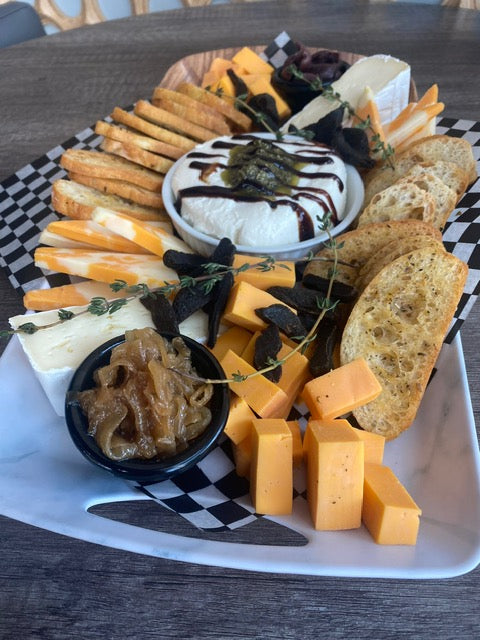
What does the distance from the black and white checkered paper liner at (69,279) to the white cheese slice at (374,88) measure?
24cm

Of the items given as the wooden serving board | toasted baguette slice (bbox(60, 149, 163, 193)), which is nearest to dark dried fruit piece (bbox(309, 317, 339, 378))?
toasted baguette slice (bbox(60, 149, 163, 193))

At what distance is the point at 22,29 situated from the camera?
12.9ft

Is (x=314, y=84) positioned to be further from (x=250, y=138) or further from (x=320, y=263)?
(x=320, y=263)

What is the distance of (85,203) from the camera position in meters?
2.07

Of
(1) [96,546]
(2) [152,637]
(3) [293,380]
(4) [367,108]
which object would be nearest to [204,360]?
(3) [293,380]

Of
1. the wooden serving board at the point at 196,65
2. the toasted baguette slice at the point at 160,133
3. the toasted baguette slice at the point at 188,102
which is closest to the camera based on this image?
the toasted baguette slice at the point at 160,133

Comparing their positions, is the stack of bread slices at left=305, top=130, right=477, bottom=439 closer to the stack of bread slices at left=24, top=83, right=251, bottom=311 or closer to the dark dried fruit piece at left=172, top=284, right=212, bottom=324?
the dark dried fruit piece at left=172, top=284, right=212, bottom=324

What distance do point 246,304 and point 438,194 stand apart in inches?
33.1

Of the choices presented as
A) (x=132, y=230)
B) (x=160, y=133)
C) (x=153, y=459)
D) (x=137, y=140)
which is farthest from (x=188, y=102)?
(x=153, y=459)

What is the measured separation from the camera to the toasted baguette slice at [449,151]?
1982 mm

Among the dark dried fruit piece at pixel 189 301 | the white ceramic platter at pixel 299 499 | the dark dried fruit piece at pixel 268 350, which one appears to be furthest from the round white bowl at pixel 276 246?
the white ceramic platter at pixel 299 499

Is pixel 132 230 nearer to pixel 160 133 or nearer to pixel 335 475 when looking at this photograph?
pixel 160 133

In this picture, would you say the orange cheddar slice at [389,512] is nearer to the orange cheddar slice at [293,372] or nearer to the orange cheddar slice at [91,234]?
the orange cheddar slice at [293,372]

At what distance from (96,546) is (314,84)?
2115mm
